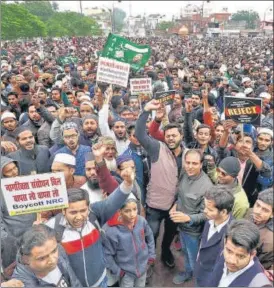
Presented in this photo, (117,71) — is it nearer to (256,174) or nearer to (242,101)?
(242,101)

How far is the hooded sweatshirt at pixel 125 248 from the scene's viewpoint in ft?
9.79

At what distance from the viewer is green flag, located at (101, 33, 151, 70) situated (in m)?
6.92

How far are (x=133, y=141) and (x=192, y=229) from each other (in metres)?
1.25

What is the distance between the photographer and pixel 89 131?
15.1 ft

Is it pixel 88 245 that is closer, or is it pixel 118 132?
pixel 88 245

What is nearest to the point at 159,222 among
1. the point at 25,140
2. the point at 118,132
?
the point at 118,132

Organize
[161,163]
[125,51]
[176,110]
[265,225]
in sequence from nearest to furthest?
[265,225]
[161,163]
[176,110]
[125,51]

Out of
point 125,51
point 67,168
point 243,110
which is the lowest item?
point 67,168

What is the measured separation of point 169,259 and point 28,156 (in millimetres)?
1956

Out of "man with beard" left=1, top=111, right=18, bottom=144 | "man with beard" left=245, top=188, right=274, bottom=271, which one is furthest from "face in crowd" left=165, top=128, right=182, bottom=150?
"man with beard" left=1, top=111, right=18, bottom=144

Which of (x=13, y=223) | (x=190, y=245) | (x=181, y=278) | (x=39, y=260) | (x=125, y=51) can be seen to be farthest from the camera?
(x=125, y=51)

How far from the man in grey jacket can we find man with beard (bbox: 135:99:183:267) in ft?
0.51

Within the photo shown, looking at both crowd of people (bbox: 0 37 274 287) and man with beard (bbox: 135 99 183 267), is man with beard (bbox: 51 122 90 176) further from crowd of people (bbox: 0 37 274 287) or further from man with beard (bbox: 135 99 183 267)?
man with beard (bbox: 135 99 183 267)

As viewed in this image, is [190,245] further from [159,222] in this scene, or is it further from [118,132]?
[118,132]
